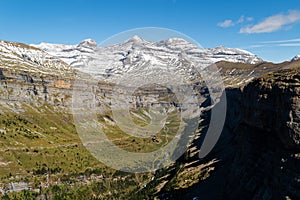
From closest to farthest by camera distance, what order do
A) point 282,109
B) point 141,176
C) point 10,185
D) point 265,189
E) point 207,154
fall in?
point 282,109, point 265,189, point 207,154, point 10,185, point 141,176

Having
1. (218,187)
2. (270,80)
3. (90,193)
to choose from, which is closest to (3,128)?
(90,193)

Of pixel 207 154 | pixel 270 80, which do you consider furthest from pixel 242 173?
pixel 207 154

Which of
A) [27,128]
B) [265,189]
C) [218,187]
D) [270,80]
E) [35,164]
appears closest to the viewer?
[265,189]

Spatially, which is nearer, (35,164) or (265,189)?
(265,189)

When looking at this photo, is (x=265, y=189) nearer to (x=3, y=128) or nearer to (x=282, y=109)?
(x=282, y=109)

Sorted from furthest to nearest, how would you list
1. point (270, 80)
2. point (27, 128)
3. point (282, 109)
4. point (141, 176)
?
point (27, 128) < point (141, 176) < point (270, 80) < point (282, 109)

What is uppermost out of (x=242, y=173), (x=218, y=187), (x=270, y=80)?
(x=270, y=80)

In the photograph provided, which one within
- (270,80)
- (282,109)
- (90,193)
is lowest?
(90,193)

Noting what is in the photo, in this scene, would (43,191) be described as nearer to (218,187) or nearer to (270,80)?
(218,187)

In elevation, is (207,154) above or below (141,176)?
above
